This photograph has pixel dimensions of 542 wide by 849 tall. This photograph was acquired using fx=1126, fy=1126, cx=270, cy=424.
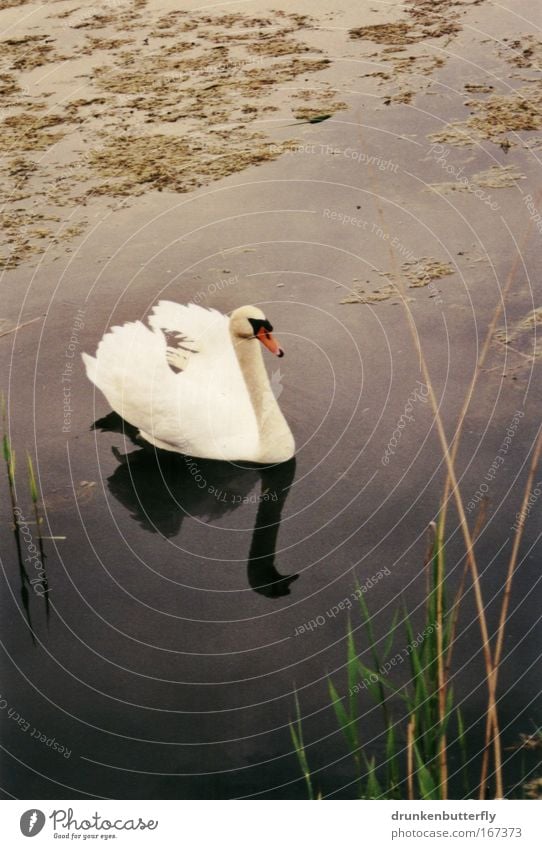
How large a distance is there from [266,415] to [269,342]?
0.14 metres

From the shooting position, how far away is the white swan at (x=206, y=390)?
6.77ft

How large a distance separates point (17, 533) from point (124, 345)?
40cm

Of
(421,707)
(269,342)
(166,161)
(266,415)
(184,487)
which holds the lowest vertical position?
(421,707)

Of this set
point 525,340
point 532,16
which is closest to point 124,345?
point 525,340

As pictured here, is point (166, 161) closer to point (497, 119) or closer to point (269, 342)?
point (269, 342)

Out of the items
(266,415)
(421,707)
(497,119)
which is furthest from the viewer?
(497,119)

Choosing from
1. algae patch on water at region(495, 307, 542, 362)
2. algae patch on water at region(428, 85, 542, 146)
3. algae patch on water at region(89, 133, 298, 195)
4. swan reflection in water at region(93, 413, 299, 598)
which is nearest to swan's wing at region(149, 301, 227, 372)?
swan reflection in water at region(93, 413, 299, 598)

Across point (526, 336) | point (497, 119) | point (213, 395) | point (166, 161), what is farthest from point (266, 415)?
point (497, 119)

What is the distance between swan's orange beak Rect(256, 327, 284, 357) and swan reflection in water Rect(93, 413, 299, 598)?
0.20 metres

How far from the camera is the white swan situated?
206cm

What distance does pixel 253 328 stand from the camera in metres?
2.10

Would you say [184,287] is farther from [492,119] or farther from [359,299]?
[492,119]

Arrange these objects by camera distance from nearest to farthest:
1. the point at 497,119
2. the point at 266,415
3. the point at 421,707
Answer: the point at 421,707 < the point at 266,415 < the point at 497,119

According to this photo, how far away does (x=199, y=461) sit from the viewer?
207 centimetres
